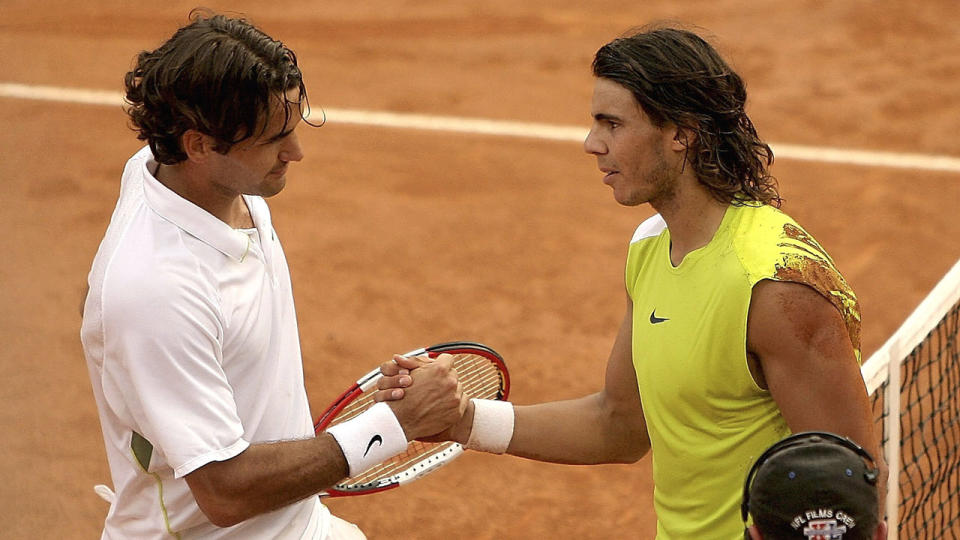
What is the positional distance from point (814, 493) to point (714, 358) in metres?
0.92

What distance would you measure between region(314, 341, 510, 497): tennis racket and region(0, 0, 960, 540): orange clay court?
161 centimetres

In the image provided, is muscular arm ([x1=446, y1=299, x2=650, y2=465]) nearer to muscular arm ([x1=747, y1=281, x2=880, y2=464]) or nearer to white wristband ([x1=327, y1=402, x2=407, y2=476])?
white wristband ([x1=327, y1=402, x2=407, y2=476])

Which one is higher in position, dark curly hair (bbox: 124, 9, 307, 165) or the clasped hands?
dark curly hair (bbox: 124, 9, 307, 165)

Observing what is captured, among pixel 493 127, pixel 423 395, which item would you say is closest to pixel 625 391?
pixel 423 395

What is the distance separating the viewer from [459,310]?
7.87 meters

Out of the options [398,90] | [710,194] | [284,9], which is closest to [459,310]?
[398,90]

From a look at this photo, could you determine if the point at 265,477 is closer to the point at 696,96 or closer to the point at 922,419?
the point at 696,96

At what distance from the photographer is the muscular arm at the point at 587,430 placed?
3891mm

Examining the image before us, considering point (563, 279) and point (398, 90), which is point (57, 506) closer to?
point (563, 279)

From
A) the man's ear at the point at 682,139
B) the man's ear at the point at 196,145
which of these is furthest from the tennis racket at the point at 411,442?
the man's ear at the point at 682,139

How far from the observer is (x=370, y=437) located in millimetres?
3445

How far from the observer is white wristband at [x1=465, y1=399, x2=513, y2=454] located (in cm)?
394

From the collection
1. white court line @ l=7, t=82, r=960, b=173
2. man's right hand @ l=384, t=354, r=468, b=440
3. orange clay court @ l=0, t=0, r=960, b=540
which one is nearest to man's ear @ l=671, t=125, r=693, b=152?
man's right hand @ l=384, t=354, r=468, b=440

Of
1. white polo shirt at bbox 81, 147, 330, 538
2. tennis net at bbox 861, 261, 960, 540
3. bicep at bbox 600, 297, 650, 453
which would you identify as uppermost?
white polo shirt at bbox 81, 147, 330, 538
